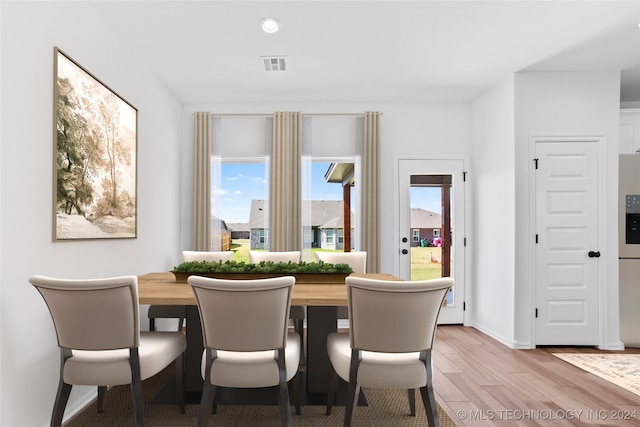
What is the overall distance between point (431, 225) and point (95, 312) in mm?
3742

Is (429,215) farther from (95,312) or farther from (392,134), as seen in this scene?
(95,312)

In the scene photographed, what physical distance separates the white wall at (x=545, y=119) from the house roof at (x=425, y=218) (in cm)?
101

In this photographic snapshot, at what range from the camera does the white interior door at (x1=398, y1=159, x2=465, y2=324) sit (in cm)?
455

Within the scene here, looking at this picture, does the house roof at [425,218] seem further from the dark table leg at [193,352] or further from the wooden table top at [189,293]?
the dark table leg at [193,352]

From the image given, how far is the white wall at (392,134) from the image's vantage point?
4.55m

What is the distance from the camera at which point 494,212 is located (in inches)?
161

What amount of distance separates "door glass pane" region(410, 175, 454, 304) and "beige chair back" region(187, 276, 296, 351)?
3.04 m

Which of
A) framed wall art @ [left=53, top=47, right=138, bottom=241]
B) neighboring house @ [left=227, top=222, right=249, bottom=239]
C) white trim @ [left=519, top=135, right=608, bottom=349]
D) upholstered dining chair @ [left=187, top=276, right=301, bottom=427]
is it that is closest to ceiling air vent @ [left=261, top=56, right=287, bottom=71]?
framed wall art @ [left=53, top=47, right=138, bottom=241]

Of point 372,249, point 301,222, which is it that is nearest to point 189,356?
point 301,222

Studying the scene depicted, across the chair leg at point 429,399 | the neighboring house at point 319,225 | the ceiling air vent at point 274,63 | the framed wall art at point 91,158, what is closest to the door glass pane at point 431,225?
the neighboring house at point 319,225

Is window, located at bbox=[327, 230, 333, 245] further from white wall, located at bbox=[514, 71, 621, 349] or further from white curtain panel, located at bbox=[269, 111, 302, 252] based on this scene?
white wall, located at bbox=[514, 71, 621, 349]

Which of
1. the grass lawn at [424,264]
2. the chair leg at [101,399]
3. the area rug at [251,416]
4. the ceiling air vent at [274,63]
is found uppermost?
the ceiling air vent at [274,63]

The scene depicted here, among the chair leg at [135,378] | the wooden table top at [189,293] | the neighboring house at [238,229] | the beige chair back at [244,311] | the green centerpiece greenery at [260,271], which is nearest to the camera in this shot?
the beige chair back at [244,311]

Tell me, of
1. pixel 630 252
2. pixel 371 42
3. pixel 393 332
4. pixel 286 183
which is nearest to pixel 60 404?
pixel 393 332
